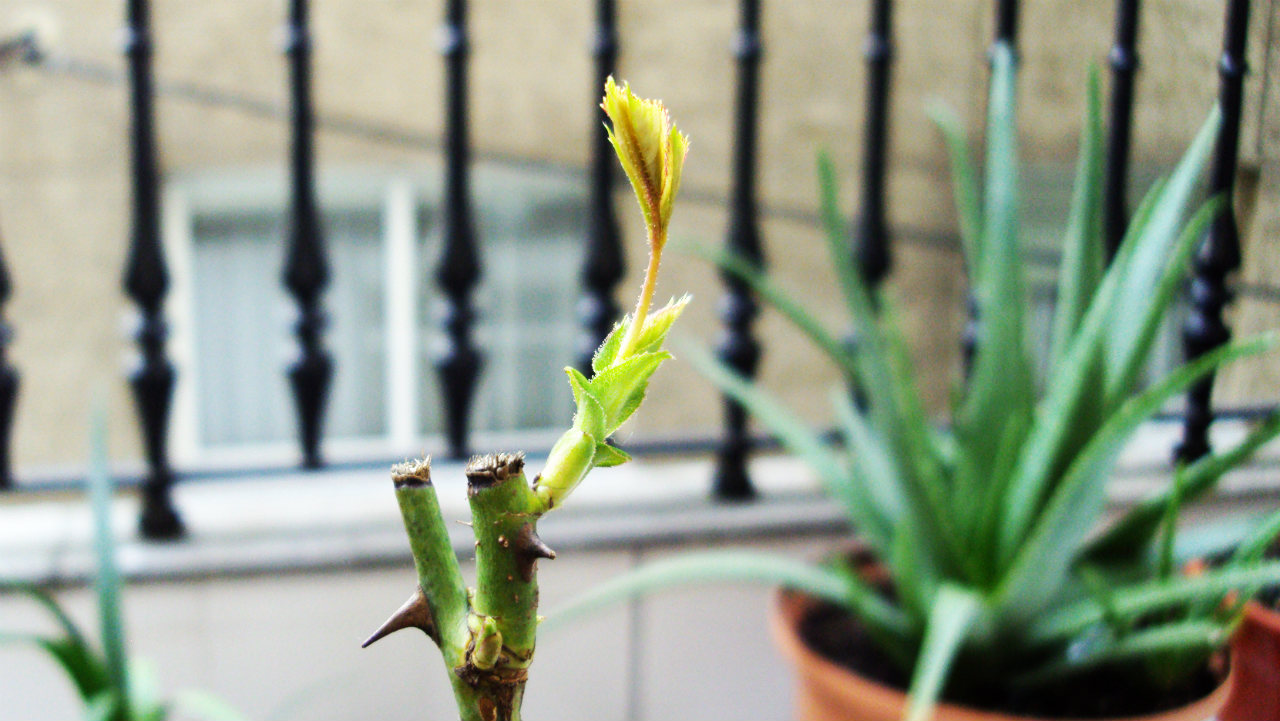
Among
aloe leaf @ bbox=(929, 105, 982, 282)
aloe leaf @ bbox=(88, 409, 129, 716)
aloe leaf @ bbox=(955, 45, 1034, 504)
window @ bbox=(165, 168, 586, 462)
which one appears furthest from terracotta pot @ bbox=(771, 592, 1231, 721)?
window @ bbox=(165, 168, 586, 462)

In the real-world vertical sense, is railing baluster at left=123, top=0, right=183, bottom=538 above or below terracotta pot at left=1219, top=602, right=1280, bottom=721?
above

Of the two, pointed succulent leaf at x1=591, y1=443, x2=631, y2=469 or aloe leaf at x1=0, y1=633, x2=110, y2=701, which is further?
aloe leaf at x1=0, y1=633, x2=110, y2=701

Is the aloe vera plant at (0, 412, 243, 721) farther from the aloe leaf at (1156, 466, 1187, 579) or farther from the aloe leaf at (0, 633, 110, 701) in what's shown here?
the aloe leaf at (1156, 466, 1187, 579)

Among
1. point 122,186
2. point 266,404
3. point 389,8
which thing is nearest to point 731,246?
point 389,8

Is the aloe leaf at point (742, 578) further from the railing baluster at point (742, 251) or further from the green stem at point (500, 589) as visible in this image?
the green stem at point (500, 589)

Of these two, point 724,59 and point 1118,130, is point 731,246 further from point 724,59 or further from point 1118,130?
point 724,59

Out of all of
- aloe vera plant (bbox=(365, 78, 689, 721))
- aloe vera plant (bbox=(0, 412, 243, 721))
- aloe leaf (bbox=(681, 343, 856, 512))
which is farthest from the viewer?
aloe leaf (bbox=(681, 343, 856, 512))

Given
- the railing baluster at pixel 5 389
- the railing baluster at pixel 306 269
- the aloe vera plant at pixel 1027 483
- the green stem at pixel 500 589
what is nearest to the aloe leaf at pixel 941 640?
the aloe vera plant at pixel 1027 483
